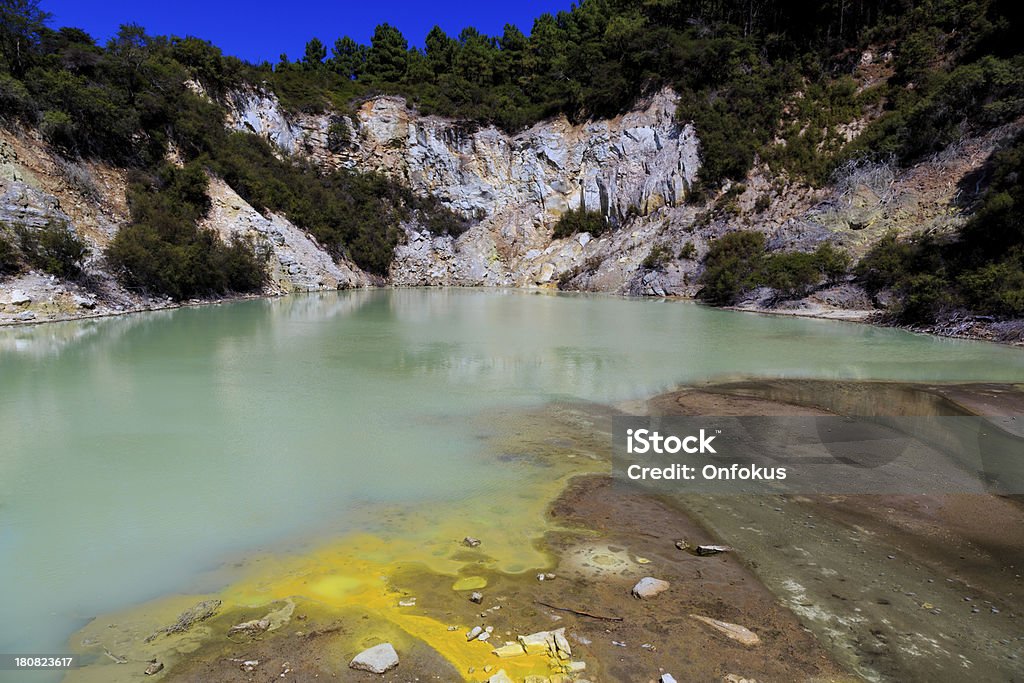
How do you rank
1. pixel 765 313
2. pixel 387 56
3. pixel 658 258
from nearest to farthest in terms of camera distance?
pixel 765 313, pixel 658 258, pixel 387 56

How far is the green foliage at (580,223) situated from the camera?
46188mm

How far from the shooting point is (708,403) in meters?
9.55

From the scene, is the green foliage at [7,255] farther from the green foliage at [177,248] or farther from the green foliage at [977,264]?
the green foliage at [977,264]

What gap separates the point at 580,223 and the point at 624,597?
4510cm

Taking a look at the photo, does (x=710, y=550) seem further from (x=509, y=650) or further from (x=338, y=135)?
(x=338, y=135)

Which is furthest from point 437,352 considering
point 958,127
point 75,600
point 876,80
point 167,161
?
point 876,80

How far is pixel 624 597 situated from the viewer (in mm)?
3934

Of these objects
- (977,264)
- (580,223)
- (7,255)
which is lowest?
(977,264)

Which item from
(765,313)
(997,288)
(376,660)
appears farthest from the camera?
(765,313)

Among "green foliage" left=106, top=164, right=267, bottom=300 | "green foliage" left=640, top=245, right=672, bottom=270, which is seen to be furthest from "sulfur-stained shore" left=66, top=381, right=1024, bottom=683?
"green foliage" left=640, top=245, right=672, bottom=270

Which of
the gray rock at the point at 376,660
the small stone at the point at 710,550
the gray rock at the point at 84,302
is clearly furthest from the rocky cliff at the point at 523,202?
the small stone at the point at 710,550

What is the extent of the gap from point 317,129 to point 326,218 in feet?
38.5

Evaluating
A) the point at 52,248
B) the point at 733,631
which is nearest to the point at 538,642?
the point at 733,631

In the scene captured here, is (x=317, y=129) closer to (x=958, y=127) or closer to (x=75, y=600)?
(x=958, y=127)
